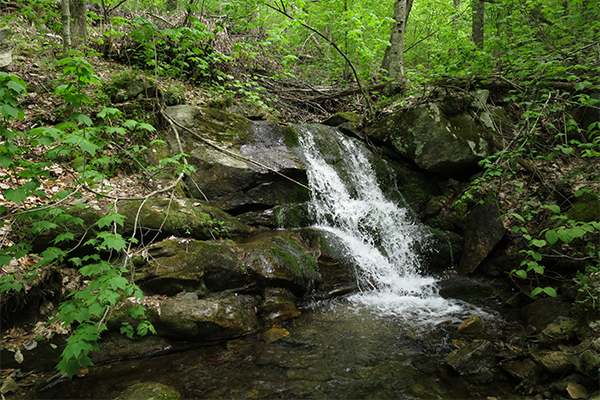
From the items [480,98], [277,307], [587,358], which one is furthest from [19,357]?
[480,98]

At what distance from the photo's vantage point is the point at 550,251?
499 cm

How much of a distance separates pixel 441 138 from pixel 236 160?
502 centimetres

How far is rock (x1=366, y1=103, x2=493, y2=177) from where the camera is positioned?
7305 millimetres

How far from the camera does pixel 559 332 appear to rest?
3467 mm

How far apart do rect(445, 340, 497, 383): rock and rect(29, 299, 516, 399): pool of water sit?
0.12m

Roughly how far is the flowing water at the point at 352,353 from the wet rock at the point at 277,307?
0.14m

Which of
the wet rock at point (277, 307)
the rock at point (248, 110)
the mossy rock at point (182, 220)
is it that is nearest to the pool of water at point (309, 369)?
the wet rock at point (277, 307)

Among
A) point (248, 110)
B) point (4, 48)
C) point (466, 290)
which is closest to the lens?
point (4, 48)

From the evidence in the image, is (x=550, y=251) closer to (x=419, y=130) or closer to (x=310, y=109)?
(x=419, y=130)

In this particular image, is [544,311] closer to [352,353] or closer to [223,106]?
[352,353]

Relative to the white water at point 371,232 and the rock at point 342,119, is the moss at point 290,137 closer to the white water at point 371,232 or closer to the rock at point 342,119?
the white water at point 371,232

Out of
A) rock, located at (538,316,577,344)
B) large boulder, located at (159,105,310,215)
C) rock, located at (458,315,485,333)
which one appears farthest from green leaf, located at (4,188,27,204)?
rock, located at (538,316,577,344)

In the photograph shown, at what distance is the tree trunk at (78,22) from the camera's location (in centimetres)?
650

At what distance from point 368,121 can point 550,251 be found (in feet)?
17.3
